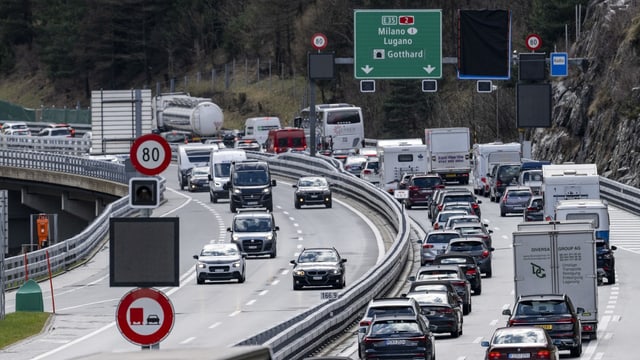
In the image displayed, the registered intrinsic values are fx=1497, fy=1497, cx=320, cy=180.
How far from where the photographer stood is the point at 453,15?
437ft

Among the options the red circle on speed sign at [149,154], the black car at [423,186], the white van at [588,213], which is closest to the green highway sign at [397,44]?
the black car at [423,186]

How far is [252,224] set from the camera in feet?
180

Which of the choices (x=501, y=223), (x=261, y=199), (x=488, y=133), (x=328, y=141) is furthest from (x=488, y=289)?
(x=488, y=133)

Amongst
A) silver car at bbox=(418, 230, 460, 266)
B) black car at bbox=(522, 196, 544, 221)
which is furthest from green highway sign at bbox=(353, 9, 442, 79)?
silver car at bbox=(418, 230, 460, 266)

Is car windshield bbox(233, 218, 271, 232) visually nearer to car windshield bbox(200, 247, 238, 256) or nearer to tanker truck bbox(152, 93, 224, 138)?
car windshield bbox(200, 247, 238, 256)

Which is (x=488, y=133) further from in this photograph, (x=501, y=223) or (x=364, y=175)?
(x=501, y=223)

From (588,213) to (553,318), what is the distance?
17118mm

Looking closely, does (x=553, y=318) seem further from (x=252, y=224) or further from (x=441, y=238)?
(x=252, y=224)

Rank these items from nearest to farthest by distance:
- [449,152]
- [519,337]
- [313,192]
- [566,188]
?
1. [519,337]
2. [566,188]
3. [313,192]
4. [449,152]

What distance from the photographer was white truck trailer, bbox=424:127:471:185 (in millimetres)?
76500

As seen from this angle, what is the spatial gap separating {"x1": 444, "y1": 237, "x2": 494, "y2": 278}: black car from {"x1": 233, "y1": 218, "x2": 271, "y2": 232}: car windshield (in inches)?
405

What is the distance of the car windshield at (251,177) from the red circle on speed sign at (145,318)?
54.1 metres

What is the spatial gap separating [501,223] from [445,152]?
560 inches

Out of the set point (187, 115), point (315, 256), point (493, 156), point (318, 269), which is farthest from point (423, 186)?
point (187, 115)
